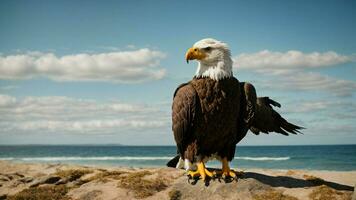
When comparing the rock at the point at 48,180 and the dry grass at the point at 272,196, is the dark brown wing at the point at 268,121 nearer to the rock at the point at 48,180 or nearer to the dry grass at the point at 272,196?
the dry grass at the point at 272,196

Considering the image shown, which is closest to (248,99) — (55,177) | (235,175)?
(235,175)

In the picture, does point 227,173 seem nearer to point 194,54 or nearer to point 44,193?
point 194,54

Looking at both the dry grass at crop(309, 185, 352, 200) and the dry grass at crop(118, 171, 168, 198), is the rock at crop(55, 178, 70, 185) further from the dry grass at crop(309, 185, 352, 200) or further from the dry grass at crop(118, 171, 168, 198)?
the dry grass at crop(309, 185, 352, 200)

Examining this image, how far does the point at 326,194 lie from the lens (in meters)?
6.04

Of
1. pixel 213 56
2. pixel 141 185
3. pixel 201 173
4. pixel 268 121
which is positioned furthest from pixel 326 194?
pixel 141 185

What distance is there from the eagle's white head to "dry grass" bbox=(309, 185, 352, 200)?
8.20ft

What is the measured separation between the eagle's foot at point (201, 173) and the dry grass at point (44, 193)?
240 centimetres

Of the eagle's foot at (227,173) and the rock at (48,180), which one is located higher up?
the eagle's foot at (227,173)

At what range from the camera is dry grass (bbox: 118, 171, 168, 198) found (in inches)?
252

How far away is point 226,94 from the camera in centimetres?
576

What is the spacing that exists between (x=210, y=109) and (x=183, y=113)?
0.48 meters

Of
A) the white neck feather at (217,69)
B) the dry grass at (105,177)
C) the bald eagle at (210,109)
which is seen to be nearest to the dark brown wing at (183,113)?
the bald eagle at (210,109)

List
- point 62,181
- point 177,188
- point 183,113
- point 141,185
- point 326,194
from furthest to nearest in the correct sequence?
point 62,181
point 141,185
point 177,188
point 326,194
point 183,113

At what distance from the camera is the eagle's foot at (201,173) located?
20.2 feet
